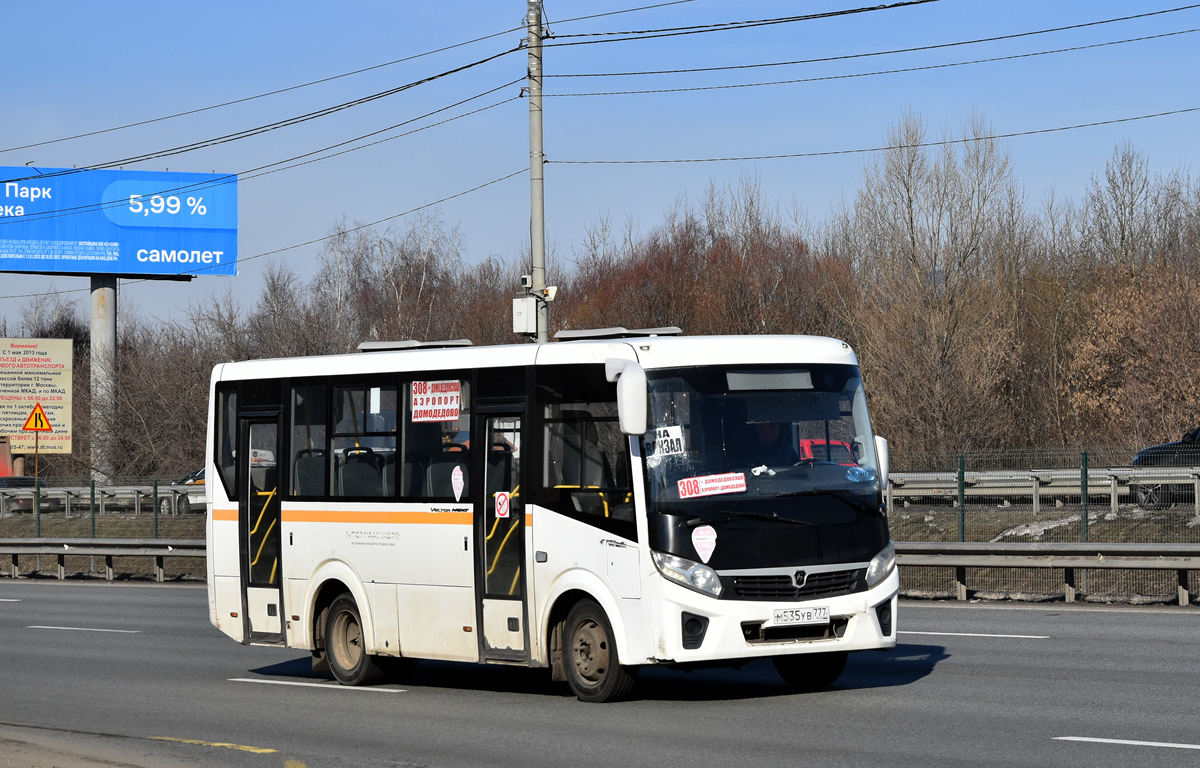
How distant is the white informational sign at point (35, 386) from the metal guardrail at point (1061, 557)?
49.2 metres

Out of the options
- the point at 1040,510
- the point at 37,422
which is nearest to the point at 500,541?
the point at 1040,510

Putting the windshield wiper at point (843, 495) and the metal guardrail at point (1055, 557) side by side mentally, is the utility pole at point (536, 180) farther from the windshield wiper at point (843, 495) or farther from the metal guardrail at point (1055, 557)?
the windshield wiper at point (843, 495)

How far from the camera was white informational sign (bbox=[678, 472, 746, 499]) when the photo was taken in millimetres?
10484

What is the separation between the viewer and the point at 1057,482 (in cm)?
2336

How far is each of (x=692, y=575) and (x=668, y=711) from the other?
1003mm

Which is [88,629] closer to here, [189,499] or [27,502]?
[189,499]

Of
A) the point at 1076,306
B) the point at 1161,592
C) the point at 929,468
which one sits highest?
the point at 1076,306

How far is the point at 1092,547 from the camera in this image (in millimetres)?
18125

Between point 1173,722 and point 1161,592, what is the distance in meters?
12.4

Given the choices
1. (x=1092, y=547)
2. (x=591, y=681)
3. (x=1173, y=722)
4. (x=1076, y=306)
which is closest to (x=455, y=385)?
(x=591, y=681)

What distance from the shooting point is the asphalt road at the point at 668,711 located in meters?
8.84

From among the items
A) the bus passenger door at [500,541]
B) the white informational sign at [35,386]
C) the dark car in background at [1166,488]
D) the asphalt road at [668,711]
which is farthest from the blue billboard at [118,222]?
the bus passenger door at [500,541]

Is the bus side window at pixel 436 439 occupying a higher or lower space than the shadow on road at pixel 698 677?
higher

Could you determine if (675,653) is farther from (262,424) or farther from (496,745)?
(262,424)
